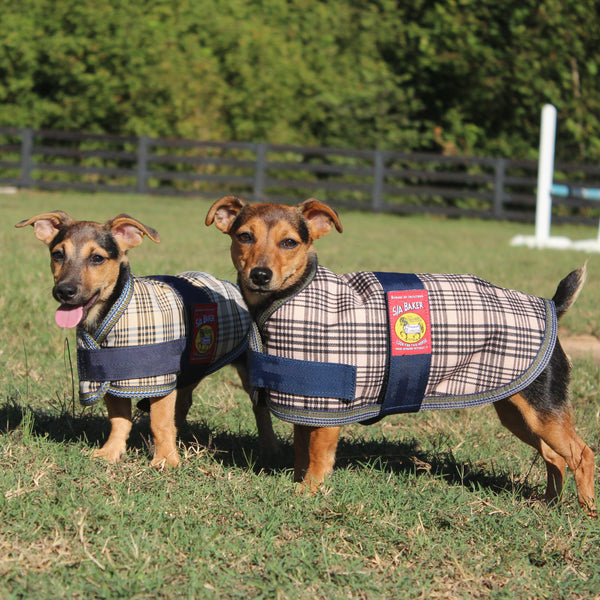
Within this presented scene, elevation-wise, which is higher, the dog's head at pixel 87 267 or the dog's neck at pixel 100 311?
the dog's head at pixel 87 267

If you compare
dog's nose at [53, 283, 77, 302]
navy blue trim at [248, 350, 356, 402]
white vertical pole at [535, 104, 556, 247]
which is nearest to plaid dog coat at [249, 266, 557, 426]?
navy blue trim at [248, 350, 356, 402]

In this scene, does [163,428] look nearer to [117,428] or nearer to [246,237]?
[117,428]

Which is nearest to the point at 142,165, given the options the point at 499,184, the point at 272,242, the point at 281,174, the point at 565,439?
the point at 281,174

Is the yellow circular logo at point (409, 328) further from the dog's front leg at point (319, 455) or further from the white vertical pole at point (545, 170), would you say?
the white vertical pole at point (545, 170)

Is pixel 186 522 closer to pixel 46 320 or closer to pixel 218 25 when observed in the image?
pixel 46 320

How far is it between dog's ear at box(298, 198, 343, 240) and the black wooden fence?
1861 cm

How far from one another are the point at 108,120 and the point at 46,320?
20291 millimetres

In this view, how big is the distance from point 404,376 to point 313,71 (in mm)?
25259

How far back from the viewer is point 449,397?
4066 mm

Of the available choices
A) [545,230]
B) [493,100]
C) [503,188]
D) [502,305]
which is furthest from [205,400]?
[493,100]

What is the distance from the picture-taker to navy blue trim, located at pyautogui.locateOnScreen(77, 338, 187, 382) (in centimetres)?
424

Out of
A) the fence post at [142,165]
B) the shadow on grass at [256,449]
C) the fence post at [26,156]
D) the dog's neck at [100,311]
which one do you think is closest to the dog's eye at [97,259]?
the dog's neck at [100,311]

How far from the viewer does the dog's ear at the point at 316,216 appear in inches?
170

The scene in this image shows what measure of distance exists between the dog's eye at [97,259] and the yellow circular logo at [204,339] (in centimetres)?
68
